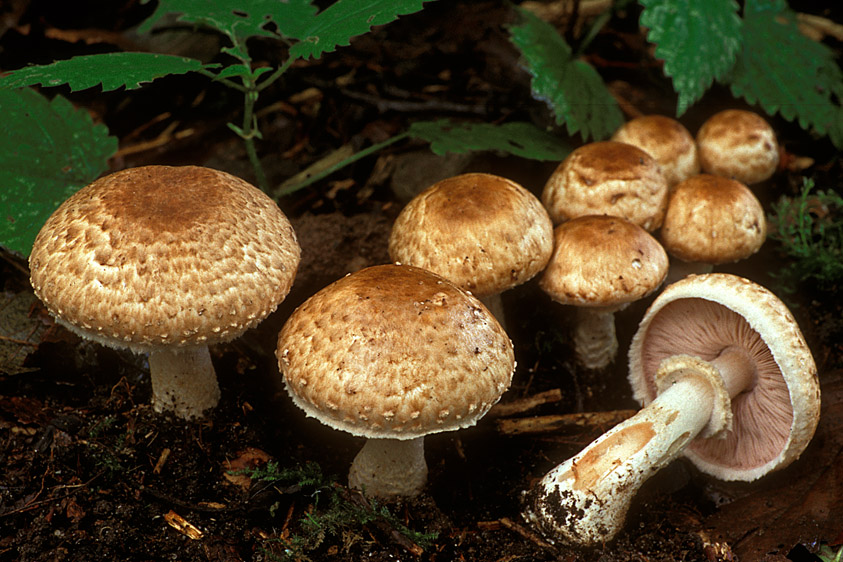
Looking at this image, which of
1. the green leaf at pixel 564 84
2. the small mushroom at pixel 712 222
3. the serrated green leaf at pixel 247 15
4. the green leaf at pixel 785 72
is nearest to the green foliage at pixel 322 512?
the serrated green leaf at pixel 247 15

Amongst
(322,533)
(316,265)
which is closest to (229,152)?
(316,265)

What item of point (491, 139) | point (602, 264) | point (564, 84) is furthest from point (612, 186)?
point (564, 84)

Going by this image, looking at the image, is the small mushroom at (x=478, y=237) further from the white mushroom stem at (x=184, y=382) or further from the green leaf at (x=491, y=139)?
the white mushroom stem at (x=184, y=382)

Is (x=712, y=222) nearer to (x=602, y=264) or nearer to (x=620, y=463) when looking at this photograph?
(x=602, y=264)

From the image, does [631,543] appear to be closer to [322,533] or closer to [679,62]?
[322,533]

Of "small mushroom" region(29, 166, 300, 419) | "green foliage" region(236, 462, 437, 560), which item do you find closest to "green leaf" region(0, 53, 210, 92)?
"small mushroom" region(29, 166, 300, 419)

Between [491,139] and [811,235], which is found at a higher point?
[491,139]
